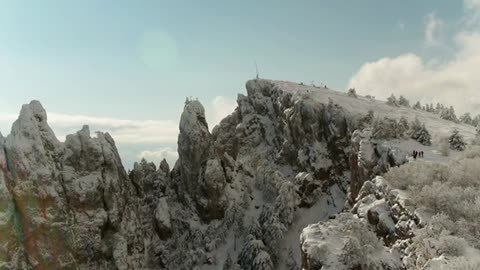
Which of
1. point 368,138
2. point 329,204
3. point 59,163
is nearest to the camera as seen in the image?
Answer: point 368,138

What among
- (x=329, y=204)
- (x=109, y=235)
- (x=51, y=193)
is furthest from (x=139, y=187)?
(x=329, y=204)

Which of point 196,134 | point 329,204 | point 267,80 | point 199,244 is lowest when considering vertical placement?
point 199,244

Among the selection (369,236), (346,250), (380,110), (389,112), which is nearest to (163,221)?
(380,110)

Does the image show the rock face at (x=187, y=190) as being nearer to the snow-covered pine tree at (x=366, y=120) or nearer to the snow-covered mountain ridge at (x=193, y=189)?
the snow-covered mountain ridge at (x=193, y=189)

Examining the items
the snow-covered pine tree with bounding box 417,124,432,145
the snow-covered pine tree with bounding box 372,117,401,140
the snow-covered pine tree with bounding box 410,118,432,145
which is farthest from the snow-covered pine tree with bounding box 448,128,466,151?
the snow-covered pine tree with bounding box 372,117,401,140

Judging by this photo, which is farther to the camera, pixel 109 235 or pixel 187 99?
pixel 187 99

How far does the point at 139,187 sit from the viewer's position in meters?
83.9

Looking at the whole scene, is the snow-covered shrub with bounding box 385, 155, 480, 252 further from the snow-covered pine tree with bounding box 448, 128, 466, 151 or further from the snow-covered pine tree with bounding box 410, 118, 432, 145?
the snow-covered pine tree with bounding box 410, 118, 432, 145

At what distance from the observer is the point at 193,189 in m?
83.1

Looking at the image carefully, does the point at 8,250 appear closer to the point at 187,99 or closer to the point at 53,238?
the point at 53,238

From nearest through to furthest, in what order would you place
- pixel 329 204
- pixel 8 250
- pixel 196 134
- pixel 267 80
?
pixel 8 250 → pixel 329 204 → pixel 196 134 → pixel 267 80

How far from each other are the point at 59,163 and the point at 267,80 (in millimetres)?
49381

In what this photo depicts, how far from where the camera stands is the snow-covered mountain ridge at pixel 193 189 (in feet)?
218

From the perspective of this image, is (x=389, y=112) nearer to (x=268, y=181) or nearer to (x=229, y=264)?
(x=268, y=181)
